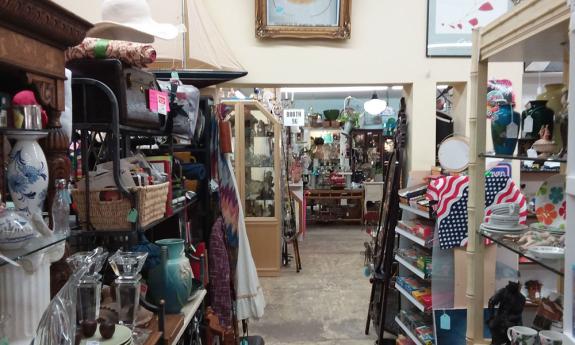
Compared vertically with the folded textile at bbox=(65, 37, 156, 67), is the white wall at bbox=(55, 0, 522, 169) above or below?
above

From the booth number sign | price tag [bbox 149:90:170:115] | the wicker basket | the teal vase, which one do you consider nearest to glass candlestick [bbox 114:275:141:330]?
the wicker basket

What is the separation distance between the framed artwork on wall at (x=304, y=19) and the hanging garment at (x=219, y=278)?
5.25ft

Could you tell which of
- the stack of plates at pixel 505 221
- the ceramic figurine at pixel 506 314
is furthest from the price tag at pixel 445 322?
the stack of plates at pixel 505 221

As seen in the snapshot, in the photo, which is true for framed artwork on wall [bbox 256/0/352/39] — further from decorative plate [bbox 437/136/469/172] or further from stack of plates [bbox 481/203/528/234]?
stack of plates [bbox 481/203/528/234]

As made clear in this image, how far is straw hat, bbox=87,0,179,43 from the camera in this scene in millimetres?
2127

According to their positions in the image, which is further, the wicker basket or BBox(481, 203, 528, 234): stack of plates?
the wicker basket

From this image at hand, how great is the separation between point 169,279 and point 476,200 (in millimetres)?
1404

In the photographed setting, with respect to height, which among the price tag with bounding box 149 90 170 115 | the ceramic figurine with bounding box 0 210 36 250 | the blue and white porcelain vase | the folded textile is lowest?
the ceramic figurine with bounding box 0 210 36 250

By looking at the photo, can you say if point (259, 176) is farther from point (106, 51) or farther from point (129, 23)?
point (106, 51)

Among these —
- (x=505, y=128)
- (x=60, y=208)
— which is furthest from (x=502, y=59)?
(x=60, y=208)

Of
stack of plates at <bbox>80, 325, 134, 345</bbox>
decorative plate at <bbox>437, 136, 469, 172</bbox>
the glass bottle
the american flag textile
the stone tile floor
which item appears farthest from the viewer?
the stone tile floor

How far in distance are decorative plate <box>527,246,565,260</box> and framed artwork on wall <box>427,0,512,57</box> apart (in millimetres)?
2492

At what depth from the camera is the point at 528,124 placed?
1.51 meters

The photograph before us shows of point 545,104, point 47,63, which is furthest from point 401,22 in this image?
point 47,63
